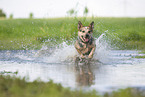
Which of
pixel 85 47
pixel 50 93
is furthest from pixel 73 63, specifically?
pixel 50 93

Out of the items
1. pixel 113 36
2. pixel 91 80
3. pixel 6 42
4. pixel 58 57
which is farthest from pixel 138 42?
pixel 91 80

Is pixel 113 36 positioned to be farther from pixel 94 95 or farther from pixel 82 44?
pixel 94 95

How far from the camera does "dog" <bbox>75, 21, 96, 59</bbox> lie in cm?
1422

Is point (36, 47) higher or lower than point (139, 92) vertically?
lower

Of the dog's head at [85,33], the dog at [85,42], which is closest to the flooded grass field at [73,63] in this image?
the dog at [85,42]

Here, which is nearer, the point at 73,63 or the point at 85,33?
the point at 85,33

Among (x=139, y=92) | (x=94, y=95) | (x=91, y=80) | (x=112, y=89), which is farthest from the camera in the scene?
(x=91, y=80)

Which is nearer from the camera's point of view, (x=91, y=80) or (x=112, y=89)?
(x=112, y=89)

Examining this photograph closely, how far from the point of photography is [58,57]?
1644cm

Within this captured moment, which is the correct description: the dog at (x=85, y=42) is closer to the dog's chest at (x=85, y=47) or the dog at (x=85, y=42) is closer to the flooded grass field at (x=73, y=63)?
the dog's chest at (x=85, y=47)

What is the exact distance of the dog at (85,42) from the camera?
46.6 ft

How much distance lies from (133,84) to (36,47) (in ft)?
56.9

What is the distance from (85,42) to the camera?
14.5m

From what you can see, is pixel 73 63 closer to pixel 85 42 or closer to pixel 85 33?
pixel 85 42
